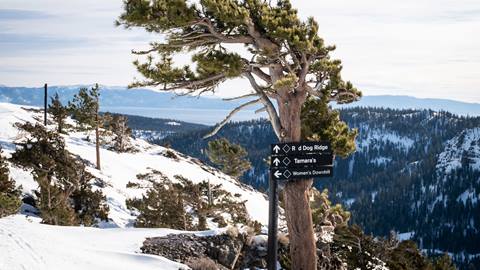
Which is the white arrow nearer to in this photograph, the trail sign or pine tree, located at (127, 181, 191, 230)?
the trail sign

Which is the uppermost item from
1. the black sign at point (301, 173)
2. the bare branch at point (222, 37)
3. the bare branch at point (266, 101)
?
the bare branch at point (222, 37)

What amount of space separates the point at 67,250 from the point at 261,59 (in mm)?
7037

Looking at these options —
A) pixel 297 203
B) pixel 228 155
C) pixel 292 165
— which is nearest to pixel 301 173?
pixel 292 165

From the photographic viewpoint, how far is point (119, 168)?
51.6 metres

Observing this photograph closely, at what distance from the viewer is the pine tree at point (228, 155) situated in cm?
5610

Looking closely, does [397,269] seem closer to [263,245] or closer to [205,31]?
[263,245]

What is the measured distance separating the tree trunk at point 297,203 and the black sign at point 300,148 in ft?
6.03

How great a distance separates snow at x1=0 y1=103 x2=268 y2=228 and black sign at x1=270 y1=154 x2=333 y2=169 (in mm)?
22823

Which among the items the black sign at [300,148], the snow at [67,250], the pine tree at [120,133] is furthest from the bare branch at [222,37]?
the pine tree at [120,133]

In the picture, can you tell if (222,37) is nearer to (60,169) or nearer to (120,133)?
(60,169)

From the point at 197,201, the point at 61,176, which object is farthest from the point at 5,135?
the point at 197,201

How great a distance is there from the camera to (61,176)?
96.6ft

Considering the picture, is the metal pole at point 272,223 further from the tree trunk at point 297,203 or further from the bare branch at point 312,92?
the bare branch at point 312,92

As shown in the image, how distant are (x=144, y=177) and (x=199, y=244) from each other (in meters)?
34.6
